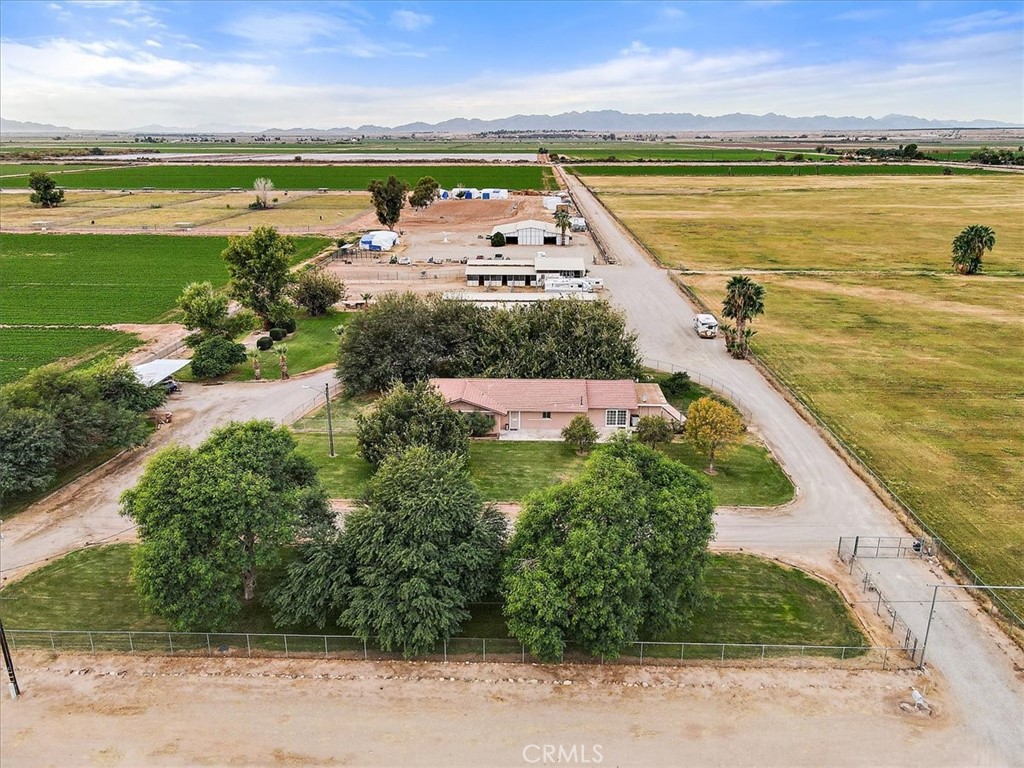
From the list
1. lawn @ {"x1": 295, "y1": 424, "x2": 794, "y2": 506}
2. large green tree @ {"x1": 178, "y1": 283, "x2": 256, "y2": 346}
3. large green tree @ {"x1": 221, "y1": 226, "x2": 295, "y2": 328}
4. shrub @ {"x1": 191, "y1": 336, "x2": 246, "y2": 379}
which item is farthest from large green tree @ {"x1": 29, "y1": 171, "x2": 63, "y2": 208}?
lawn @ {"x1": 295, "y1": 424, "x2": 794, "y2": 506}

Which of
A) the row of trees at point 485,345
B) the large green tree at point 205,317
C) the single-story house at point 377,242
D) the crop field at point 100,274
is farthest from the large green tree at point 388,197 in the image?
the row of trees at point 485,345

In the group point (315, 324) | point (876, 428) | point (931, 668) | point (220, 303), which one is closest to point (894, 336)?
point (876, 428)

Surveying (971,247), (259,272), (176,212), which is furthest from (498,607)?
(176,212)

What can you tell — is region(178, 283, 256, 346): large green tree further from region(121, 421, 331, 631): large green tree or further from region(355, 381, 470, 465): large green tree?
region(121, 421, 331, 631): large green tree

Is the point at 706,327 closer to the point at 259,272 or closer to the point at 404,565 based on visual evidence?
the point at 259,272

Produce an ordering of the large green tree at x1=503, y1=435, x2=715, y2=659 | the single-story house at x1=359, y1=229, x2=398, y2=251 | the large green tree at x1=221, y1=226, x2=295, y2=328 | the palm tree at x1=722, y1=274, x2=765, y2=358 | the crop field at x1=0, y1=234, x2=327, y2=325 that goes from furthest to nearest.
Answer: the single-story house at x1=359, y1=229, x2=398, y2=251, the crop field at x1=0, y1=234, x2=327, y2=325, the large green tree at x1=221, y1=226, x2=295, y2=328, the palm tree at x1=722, y1=274, x2=765, y2=358, the large green tree at x1=503, y1=435, x2=715, y2=659

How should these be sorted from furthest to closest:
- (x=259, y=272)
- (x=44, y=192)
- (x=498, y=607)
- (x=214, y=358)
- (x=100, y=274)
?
(x=44, y=192) < (x=100, y=274) < (x=259, y=272) < (x=214, y=358) < (x=498, y=607)

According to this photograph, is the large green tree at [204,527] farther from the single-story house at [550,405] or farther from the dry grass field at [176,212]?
the dry grass field at [176,212]
